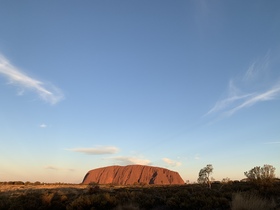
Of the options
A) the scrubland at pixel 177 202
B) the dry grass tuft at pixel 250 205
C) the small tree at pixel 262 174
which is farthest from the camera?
the small tree at pixel 262 174

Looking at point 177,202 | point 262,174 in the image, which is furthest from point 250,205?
point 262,174

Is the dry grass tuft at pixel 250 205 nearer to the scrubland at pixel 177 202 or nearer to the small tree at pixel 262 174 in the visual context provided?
the scrubland at pixel 177 202

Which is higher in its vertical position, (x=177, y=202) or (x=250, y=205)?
(x=177, y=202)

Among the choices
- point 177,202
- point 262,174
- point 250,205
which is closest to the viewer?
point 250,205

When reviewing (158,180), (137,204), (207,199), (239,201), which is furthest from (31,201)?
(158,180)

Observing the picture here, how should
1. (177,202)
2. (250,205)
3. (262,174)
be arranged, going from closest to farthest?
(250,205), (177,202), (262,174)

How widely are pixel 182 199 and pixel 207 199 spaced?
1.83 m

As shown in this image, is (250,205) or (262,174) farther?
(262,174)

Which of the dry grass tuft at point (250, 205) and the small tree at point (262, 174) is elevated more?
the small tree at point (262, 174)

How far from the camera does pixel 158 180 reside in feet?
621

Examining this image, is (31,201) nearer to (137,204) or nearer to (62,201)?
(62,201)

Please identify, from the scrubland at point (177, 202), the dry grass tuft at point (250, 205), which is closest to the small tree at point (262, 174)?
the scrubland at point (177, 202)

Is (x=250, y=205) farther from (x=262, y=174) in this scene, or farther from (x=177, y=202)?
(x=262, y=174)

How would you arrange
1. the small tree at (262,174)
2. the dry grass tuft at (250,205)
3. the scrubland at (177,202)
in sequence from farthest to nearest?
the small tree at (262,174)
the scrubland at (177,202)
the dry grass tuft at (250,205)
